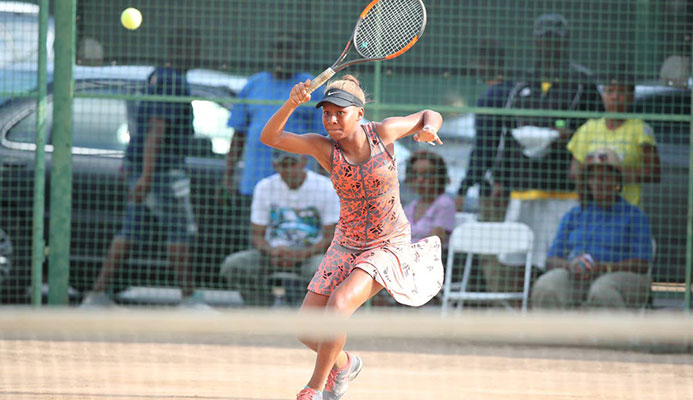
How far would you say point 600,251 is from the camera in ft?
22.0

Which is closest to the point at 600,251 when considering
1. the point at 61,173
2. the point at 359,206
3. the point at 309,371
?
the point at 309,371

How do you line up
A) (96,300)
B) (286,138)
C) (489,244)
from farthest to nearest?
(96,300) < (489,244) < (286,138)

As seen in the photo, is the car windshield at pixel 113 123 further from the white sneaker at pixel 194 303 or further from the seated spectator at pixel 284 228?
the white sneaker at pixel 194 303

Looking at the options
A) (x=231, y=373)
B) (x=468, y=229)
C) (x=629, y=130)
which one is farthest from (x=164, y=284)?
(x=629, y=130)

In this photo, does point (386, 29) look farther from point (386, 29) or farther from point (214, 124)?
point (214, 124)

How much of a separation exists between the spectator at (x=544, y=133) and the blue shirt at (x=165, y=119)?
7.65 ft

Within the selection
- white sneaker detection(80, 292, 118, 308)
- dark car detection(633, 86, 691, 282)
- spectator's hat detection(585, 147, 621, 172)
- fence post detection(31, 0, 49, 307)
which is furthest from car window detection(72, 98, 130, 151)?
dark car detection(633, 86, 691, 282)

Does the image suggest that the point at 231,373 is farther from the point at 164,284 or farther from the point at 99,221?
the point at 99,221

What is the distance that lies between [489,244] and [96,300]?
2847 mm

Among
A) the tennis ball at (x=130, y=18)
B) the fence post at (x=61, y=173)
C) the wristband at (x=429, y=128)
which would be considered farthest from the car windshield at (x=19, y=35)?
the wristband at (x=429, y=128)

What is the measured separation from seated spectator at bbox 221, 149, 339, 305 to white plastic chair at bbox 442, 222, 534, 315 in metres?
0.89

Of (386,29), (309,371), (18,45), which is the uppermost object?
(18,45)

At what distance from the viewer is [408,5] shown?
505 cm

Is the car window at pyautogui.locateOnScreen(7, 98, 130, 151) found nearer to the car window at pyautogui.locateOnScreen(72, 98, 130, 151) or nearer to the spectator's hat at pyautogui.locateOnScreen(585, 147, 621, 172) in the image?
the car window at pyautogui.locateOnScreen(72, 98, 130, 151)
